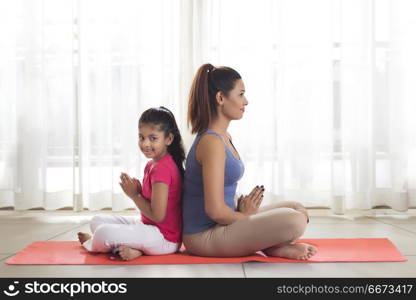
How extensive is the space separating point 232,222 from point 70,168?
→ 1.63 metres

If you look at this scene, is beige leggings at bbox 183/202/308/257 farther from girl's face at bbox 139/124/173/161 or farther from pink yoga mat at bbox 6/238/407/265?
girl's face at bbox 139/124/173/161

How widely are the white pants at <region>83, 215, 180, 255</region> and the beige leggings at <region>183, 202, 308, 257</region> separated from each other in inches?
5.2

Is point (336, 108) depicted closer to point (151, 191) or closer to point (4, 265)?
point (151, 191)

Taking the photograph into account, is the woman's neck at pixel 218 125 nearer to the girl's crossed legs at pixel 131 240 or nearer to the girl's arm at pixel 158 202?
the girl's arm at pixel 158 202

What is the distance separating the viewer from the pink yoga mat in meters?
1.70

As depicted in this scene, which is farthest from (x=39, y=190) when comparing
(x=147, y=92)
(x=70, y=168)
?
(x=147, y=92)

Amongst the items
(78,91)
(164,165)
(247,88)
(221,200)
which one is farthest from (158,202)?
(78,91)

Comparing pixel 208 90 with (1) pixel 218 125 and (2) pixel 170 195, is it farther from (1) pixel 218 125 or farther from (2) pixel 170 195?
(2) pixel 170 195

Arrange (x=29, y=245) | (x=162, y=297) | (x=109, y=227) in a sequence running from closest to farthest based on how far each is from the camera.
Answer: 1. (x=162, y=297)
2. (x=109, y=227)
3. (x=29, y=245)

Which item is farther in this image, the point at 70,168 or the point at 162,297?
the point at 70,168

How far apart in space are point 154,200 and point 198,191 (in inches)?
6.0

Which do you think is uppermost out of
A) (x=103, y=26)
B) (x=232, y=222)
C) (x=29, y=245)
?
(x=103, y=26)

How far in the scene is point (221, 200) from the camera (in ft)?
5.47

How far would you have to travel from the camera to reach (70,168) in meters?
3.06
